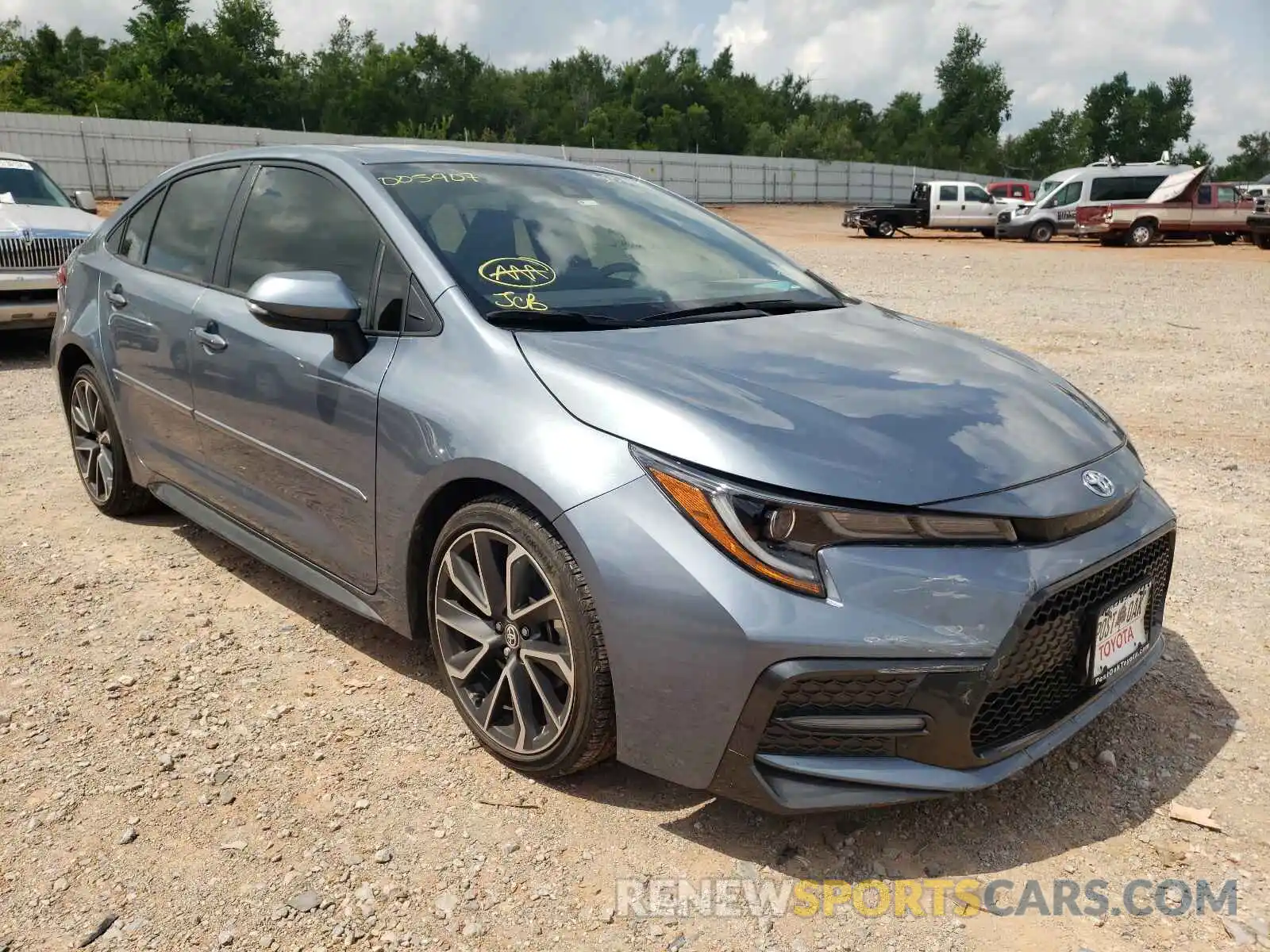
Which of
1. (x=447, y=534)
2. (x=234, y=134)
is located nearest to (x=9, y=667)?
(x=447, y=534)

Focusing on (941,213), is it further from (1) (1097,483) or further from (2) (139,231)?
(1) (1097,483)

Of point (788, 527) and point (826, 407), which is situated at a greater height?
point (826, 407)

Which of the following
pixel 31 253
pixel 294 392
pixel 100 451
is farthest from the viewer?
pixel 31 253

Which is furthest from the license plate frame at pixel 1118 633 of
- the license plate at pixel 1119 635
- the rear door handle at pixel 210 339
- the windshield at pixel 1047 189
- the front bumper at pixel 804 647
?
the windshield at pixel 1047 189

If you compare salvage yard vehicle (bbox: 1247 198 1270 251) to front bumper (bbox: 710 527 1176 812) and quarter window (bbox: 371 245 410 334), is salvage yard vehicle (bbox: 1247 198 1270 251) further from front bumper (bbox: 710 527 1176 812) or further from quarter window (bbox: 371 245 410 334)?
quarter window (bbox: 371 245 410 334)

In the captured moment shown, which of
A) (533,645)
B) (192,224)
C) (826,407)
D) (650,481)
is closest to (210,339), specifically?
(192,224)

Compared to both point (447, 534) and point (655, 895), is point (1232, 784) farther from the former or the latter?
point (447, 534)

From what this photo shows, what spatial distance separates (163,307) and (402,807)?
→ 2309 millimetres

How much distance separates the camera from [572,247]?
3.29 metres

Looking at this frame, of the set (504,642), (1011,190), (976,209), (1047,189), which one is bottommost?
(504,642)

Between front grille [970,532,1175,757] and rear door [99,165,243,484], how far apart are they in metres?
2.90

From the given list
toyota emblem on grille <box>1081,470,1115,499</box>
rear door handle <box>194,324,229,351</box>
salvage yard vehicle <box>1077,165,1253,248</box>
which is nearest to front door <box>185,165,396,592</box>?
rear door handle <box>194,324,229,351</box>

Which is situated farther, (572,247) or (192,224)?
(192,224)

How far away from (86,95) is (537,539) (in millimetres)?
62628
